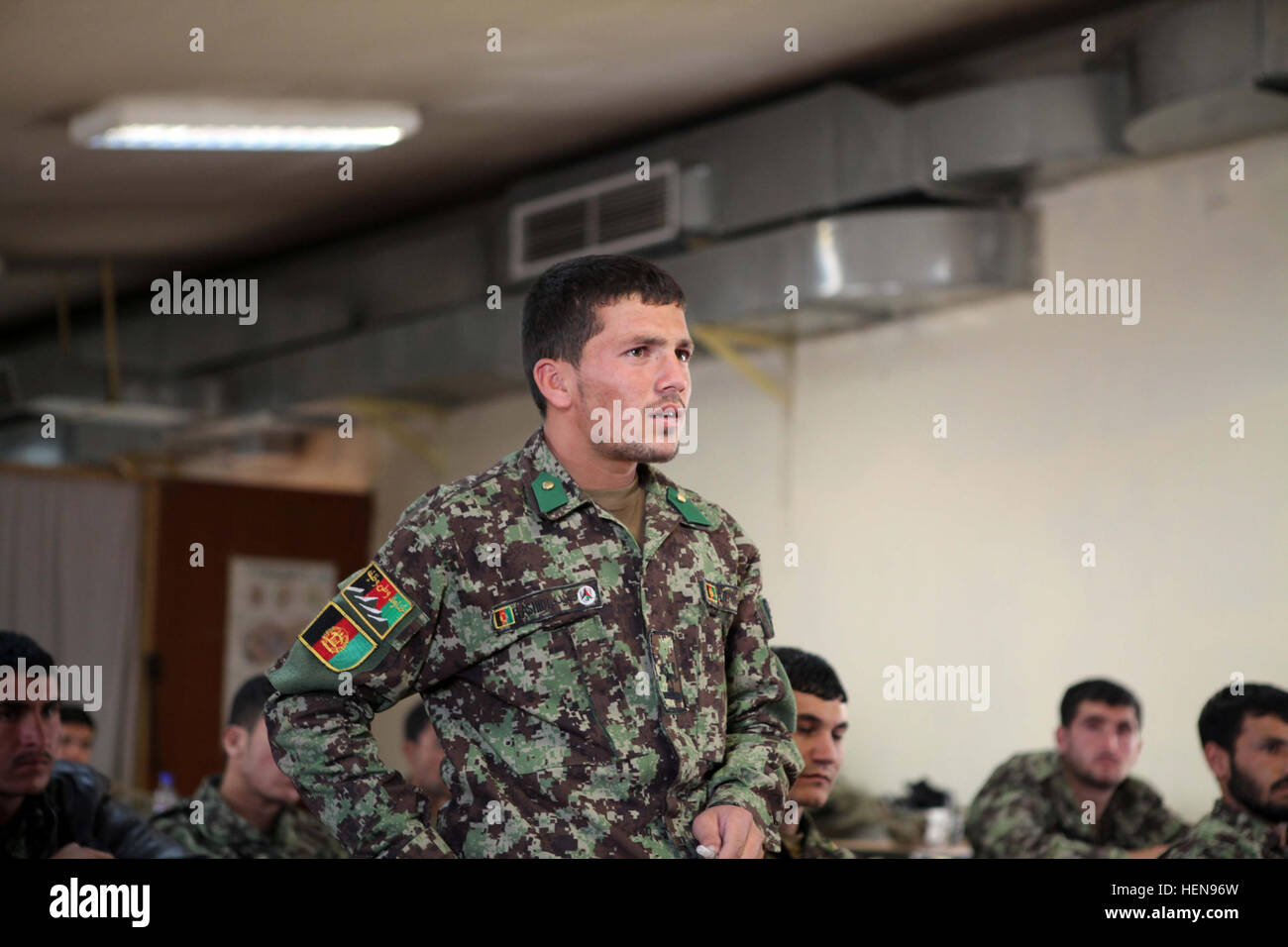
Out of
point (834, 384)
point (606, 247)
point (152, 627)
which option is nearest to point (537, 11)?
point (606, 247)

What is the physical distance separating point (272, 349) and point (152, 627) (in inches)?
67.0

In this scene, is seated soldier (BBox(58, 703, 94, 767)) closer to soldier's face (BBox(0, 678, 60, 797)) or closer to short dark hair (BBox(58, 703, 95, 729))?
short dark hair (BBox(58, 703, 95, 729))

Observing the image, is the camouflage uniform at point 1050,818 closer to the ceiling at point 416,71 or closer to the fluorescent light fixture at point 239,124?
the ceiling at point 416,71

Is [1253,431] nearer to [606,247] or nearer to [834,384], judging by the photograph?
[834,384]

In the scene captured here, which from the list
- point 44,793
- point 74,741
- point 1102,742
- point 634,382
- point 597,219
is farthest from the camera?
point 597,219

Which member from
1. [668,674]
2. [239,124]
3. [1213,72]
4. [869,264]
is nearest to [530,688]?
[668,674]

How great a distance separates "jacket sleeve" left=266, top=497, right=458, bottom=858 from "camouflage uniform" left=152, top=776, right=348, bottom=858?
174cm

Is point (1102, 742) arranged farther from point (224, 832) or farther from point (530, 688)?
point (530, 688)

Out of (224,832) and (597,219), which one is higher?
(597,219)

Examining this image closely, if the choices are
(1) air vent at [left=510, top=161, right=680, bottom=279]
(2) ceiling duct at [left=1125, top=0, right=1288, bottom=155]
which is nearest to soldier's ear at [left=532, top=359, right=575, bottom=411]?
(2) ceiling duct at [left=1125, top=0, right=1288, bottom=155]

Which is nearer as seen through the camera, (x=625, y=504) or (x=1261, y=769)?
(x=625, y=504)

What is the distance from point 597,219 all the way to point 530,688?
4.15 m

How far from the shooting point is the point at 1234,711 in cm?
293
